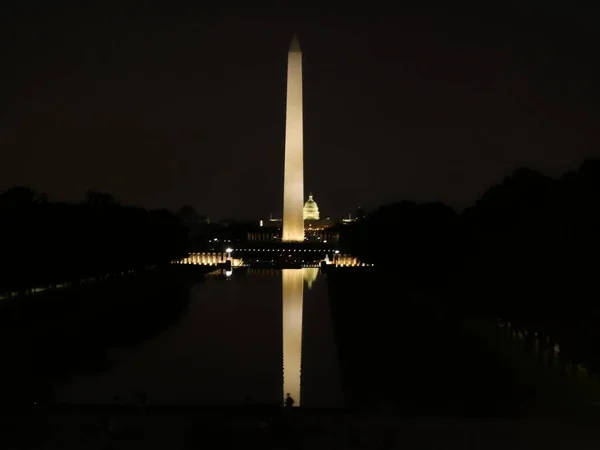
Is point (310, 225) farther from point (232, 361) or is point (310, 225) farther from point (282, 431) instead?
point (282, 431)

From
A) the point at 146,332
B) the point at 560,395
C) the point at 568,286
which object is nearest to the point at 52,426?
A: the point at 560,395

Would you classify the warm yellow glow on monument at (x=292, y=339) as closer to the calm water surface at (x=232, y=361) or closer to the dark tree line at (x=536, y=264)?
the calm water surface at (x=232, y=361)

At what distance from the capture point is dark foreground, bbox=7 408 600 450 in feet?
31.3

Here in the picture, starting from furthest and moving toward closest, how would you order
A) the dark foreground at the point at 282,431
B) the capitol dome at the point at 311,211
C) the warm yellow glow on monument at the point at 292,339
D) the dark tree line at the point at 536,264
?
the capitol dome at the point at 311,211, the dark tree line at the point at 536,264, the warm yellow glow on monument at the point at 292,339, the dark foreground at the point at 282,431

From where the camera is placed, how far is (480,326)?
21.5 m

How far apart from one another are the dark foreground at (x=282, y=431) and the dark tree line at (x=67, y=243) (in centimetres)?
1629

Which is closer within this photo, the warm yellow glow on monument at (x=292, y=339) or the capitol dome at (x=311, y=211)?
the warm yellow glow on monument at (x=292, y=339)

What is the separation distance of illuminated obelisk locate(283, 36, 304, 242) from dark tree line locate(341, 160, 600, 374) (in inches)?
1221

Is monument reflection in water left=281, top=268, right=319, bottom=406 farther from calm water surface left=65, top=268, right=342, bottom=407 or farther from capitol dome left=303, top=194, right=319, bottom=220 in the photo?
capitol dome left=303, top=194, right=319, bottom=220

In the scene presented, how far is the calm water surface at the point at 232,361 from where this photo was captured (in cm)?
1357

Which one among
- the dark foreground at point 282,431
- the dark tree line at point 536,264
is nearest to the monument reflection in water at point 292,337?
the dark foreground at point 282,431

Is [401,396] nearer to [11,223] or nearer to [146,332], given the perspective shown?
[146,332]

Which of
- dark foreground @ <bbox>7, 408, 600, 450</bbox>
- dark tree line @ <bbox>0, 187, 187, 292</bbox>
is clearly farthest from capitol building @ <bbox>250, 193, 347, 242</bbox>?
dark foreground @ <bbox>7, 408, 600, 450</bbox>

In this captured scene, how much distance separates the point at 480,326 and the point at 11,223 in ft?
43.0
